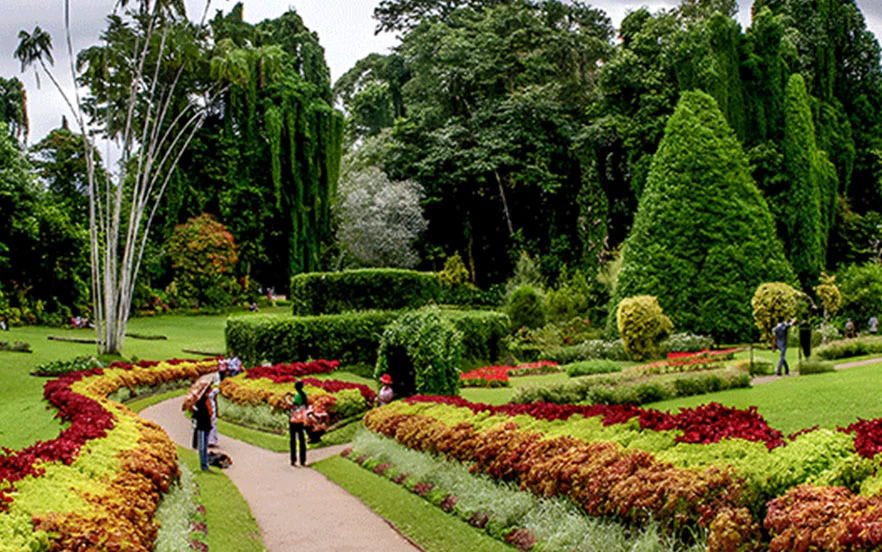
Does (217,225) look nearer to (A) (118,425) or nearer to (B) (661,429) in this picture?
(A) (118,425)

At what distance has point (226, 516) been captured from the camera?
995 cm

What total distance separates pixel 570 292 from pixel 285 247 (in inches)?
801

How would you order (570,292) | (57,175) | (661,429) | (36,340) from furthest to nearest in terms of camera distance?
1. (57,175)
2. (570,292)
3. (36,340)
4. (661,429)

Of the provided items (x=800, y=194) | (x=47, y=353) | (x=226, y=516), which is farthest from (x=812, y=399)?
(x=800, y=194)

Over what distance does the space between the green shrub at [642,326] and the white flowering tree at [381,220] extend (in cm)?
2118

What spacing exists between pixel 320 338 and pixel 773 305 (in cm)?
1272

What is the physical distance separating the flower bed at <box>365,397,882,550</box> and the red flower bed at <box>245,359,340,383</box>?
8716 millimetres

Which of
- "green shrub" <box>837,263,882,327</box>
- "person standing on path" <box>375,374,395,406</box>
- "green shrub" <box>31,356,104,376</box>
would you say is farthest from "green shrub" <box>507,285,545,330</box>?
"green shrub" <box>31,356,104,376</box>

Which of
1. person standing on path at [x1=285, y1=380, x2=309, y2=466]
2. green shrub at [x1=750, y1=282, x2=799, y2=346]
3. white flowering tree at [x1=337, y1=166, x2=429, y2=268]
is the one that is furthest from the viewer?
white flowering tree at [x1=337, y1=166, x2=429, y2=268]

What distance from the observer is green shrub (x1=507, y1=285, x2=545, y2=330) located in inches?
1249

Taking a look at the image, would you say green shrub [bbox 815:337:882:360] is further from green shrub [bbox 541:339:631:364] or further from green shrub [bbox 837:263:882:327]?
green shrub [bbox 837:263:882:327]

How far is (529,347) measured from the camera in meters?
28.3

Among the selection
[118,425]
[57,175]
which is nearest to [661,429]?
[118,425]

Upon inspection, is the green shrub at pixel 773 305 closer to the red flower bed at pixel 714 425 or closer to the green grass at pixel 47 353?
the red flower bed at pixel 714 425
